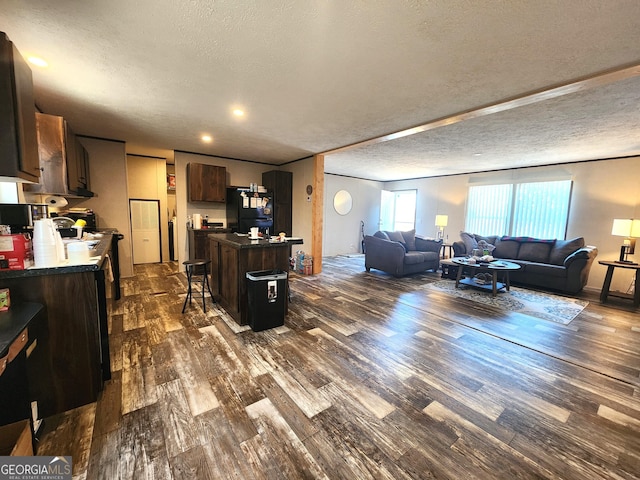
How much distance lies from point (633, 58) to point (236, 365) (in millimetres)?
3915

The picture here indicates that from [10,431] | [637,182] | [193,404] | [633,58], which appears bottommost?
[193,404]

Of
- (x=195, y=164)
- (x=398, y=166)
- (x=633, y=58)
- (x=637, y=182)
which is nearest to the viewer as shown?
(x=633, y=58)

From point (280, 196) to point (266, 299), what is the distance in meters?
3.81

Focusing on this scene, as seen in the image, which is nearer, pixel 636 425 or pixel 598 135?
Answer: pixel 636 425

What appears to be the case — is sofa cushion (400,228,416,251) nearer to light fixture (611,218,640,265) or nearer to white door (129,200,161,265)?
light fixture (611,218,640,265)

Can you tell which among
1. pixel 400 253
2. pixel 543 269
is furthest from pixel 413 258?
pixel 543 269

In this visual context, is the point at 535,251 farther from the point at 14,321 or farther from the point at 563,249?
the point at 14,321

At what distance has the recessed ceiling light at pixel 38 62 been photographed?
2.16 m

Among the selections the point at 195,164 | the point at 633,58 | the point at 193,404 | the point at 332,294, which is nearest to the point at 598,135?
the point at 633,58

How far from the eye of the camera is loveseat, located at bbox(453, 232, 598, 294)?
451cm

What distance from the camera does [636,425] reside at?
1709 millimetres

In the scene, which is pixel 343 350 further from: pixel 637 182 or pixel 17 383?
pixel 637 182

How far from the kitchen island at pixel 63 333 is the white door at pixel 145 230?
16.4 ft

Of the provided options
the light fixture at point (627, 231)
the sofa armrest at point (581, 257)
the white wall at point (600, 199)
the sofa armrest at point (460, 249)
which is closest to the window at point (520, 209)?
the white wall at point (600, 199)
